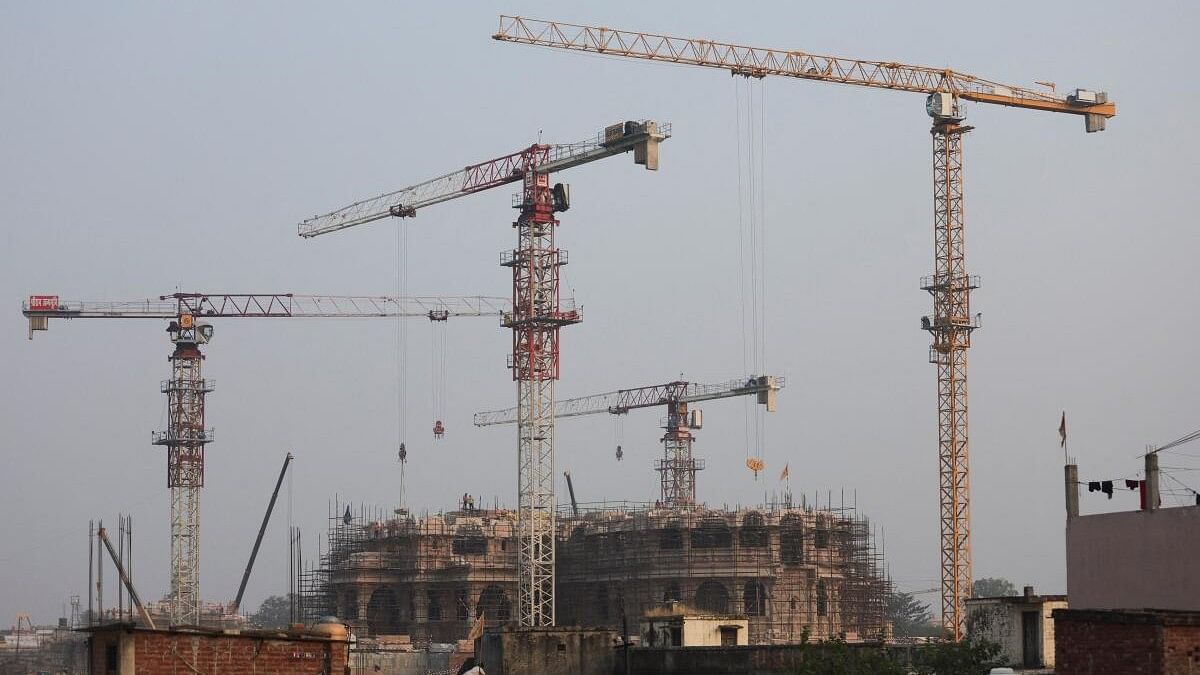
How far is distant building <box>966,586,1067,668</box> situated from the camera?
2371 inches

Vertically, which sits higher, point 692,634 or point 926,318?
point 926,318

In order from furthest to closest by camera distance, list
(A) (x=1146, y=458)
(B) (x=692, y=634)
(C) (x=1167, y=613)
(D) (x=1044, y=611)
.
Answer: (B) (x=692, y=634)
(D) (x=1044, y=611)
(A) (x=1146, y=458)
(C) (x=1167, y=613)

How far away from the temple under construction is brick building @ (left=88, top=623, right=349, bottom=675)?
83021mm

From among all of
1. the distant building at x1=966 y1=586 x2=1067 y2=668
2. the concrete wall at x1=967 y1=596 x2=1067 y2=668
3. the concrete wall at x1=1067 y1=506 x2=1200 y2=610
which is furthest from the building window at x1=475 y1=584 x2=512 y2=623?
the concrete wall at x1=1067 y1=506 x2=1200 y2=610

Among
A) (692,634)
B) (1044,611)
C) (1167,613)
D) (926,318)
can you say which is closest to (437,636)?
(926,318)

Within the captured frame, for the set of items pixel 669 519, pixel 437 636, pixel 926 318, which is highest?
pixel 926 318

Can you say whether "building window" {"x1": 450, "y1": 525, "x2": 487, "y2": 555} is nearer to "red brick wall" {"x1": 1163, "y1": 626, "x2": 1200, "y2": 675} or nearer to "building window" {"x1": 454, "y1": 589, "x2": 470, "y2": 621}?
"building window" {"x1": 454, "y1": 589, "x2": 470, "y2": 621}

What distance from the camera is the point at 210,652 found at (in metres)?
42.1

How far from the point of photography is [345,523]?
153875mm

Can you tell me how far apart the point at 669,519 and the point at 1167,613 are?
10179 centimetres

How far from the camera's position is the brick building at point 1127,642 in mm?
34375

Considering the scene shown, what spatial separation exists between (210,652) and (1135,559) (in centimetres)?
2462

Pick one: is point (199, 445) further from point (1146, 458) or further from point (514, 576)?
point (1146, 458)

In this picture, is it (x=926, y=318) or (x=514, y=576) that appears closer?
(x=926, y=318)
